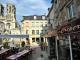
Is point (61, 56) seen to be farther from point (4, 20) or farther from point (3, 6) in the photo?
point (3, 6)

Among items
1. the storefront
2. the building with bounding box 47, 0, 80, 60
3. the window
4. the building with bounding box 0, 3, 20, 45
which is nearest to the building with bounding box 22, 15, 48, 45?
the building with bounding box 0, 3, 20, 45

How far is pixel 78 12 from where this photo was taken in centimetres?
1175

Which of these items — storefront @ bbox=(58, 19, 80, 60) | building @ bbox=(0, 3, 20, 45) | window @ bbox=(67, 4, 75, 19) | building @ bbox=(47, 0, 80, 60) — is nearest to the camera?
storefront @ bbox=(58, 19, 80, 60)

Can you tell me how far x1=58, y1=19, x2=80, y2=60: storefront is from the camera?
672 centimetres

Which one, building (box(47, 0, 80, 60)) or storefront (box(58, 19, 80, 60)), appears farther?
building (box(47, 0, 80, 60))

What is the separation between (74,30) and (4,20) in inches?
3100

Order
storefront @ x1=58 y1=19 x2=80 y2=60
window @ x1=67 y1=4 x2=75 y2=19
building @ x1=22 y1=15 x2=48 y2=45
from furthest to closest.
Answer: building @ x1=22 y1=15 x2=48 y2=45 → window @ x1=67 y1=4 x2=75 y2=19 → storefront @ x1=58 y1=19 x2=80 y2=60

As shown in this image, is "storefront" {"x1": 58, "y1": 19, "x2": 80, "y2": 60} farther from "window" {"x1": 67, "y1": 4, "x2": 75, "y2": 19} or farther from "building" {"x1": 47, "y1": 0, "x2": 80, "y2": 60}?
"window" {"x1": 67, "y1": 4, "x2": 75, "y2": 19}

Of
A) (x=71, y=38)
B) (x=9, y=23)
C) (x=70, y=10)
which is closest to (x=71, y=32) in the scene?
(x=71, y=38)

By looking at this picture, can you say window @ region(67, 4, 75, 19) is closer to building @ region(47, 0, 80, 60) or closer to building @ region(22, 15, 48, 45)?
building @ region(47, 0, 80, 60)

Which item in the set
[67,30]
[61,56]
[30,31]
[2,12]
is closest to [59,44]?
[61,56]

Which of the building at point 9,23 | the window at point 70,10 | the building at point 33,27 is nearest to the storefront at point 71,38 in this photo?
the window at point 70,10

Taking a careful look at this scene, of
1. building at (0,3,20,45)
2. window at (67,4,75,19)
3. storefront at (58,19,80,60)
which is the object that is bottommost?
storefront at (58,19,80,60)

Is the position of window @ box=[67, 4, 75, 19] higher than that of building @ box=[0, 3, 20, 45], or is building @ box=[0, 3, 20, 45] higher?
building @ box=[0, 3, 20, 45]
